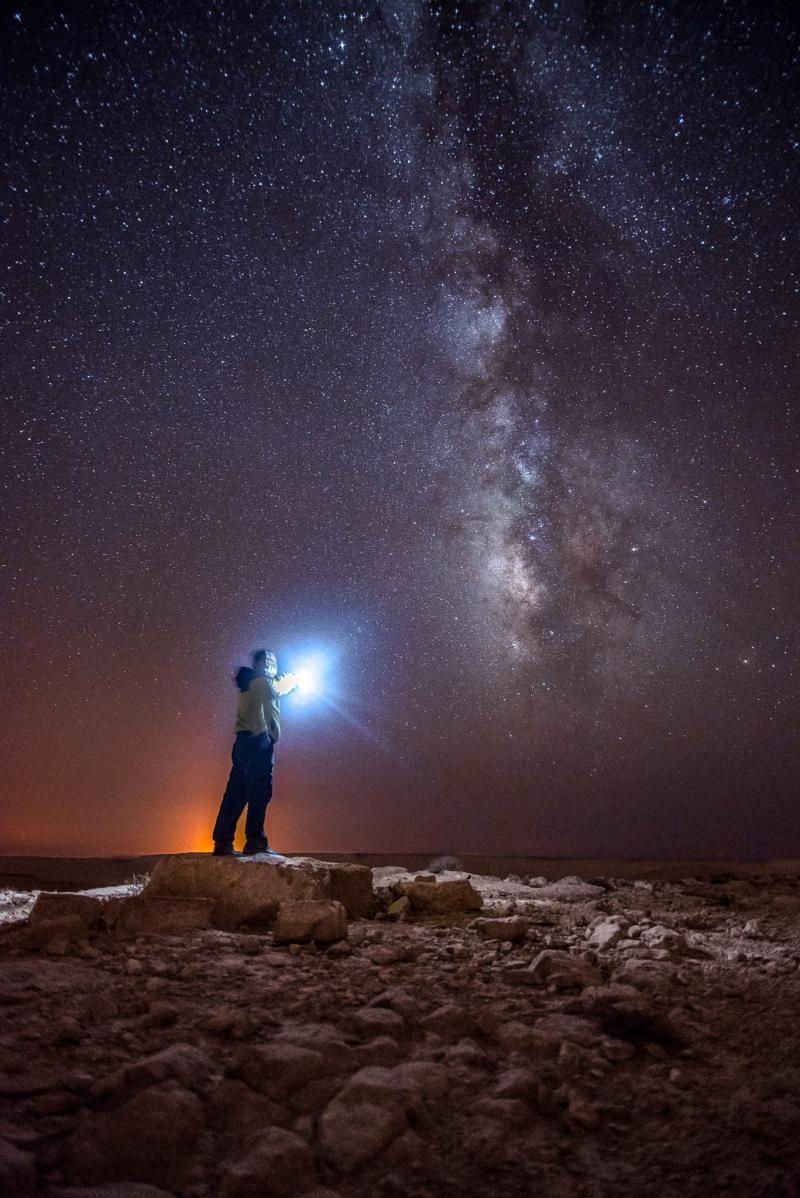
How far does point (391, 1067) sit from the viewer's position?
88.2 inches

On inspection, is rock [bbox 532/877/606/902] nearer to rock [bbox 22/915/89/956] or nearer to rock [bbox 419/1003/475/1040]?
rock [bbox 419/1003/475/1040]

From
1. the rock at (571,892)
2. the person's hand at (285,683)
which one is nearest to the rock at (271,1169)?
the rock at (571,892)

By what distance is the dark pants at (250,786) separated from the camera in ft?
21.3

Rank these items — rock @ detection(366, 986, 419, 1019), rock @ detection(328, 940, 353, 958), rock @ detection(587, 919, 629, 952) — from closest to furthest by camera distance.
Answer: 1. rock @ detection(366, 986, 419, 1019)
2. rock @ detection(328, 940, 353, 958)
3. rock @ detection(587, 919, 629, 952)

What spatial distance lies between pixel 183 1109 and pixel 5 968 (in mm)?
1543

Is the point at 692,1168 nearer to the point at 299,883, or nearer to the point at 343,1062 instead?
the point at 343,1062

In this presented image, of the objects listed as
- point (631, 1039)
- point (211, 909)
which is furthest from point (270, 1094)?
point (211, 909)

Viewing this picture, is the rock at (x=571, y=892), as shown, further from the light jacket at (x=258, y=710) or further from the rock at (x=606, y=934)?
the light jacket at (x=258, y=710)

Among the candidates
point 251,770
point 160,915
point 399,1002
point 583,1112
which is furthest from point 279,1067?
point 251,770

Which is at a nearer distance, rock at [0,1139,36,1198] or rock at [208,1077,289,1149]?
rock at [0,1139,36,1198]

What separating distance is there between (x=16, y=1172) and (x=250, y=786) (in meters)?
5.11

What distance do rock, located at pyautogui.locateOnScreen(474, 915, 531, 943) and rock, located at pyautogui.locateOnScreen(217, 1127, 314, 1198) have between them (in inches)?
92.9

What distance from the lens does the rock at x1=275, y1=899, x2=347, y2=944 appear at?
369 centimetres

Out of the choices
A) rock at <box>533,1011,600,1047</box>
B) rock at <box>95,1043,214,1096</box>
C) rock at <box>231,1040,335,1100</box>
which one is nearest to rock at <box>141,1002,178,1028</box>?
rock at <box>95,1043,214,1096</box>
